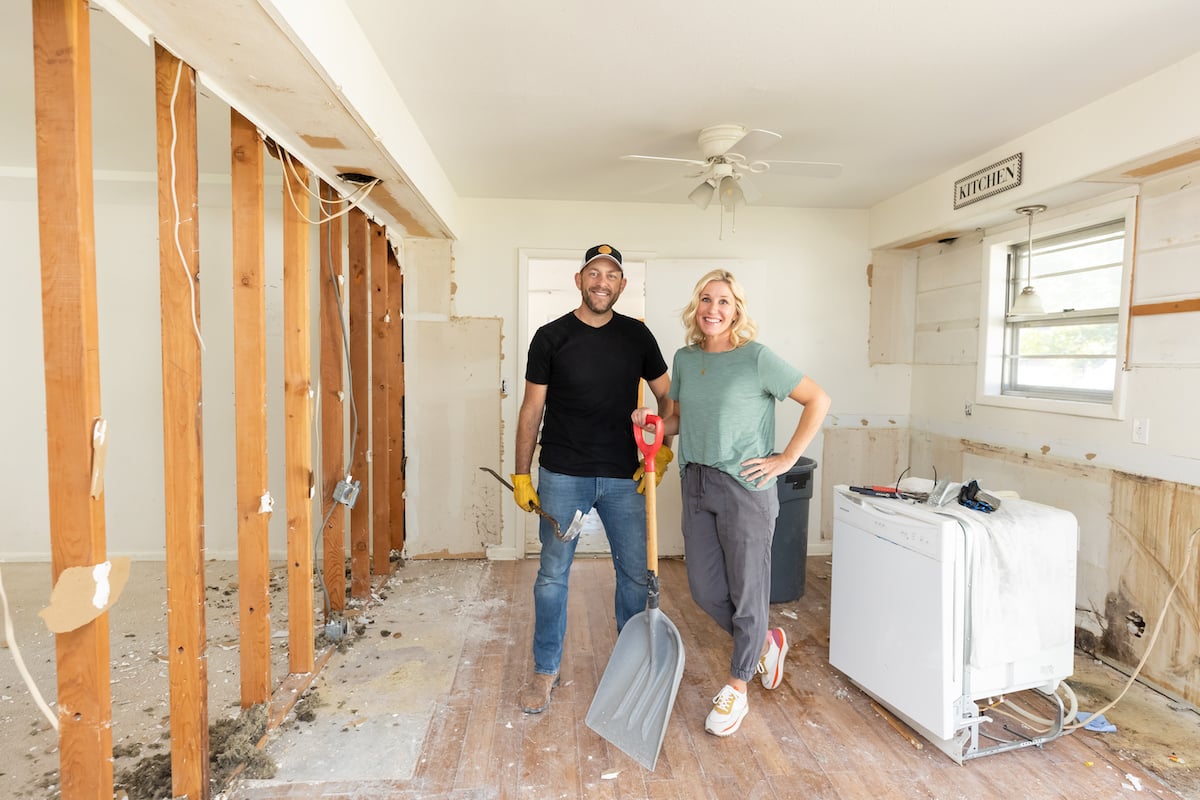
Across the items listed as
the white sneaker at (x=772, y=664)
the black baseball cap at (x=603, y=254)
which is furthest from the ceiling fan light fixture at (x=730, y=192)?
the white sneaker at (x=772, y=664)

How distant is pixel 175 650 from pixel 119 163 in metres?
2.83

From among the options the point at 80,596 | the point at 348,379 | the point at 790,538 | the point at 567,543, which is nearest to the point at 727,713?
the point at 567,543

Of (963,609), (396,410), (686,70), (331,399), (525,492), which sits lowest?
(963,609)

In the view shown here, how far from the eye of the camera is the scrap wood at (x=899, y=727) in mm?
2082

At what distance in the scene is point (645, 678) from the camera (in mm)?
2100

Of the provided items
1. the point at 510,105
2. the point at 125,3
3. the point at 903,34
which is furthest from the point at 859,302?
the point at 125,3

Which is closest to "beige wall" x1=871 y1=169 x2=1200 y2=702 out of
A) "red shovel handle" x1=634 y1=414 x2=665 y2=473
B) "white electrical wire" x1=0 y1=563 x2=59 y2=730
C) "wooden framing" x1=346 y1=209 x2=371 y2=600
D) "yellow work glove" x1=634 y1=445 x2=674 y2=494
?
"yellow work glove" x1=634 y1=445 x2=674 y2=494

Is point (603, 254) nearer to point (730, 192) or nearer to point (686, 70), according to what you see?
point (686, 70)

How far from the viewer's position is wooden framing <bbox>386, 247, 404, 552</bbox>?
362 centimetres

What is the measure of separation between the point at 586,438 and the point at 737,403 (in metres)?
0.57

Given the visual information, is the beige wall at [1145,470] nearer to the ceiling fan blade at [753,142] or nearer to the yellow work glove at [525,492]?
the ceiling fan blade at [753,142]

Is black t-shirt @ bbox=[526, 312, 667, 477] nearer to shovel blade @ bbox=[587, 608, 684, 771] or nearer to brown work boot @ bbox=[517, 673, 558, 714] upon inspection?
shovel blade @ bbox=[587, 608, 684, 771]

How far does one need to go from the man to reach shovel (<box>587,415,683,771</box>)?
0.16 m

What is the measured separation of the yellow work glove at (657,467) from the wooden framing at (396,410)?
171 centimetres
